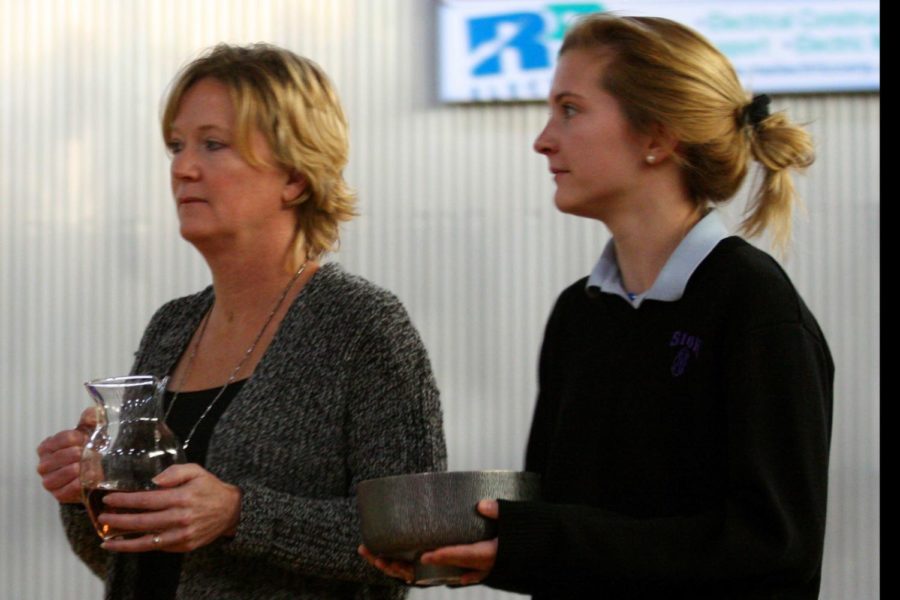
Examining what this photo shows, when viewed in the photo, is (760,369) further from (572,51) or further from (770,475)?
(572,51)

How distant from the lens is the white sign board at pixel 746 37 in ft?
9.75

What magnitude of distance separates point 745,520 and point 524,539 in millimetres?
198

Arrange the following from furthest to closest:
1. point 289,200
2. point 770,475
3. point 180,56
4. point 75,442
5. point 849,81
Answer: point 180,56 < point 849,81 < point 289,200 < point 75,442 < point 770,475

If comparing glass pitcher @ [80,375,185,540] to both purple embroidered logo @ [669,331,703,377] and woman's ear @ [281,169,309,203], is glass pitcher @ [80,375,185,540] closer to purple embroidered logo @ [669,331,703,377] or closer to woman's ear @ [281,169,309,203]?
woman's ear @ [281,169,309,203]

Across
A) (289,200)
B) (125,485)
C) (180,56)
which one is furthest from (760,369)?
(180,56)

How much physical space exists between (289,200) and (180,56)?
65.5 inches

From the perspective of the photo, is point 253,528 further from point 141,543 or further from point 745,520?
point 745,520

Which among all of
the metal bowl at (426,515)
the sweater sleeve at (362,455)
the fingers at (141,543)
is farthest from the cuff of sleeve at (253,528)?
the metal bowl at (426,515)

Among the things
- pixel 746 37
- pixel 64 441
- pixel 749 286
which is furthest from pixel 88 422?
pixel 746 37

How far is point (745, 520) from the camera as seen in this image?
1109 millimetres

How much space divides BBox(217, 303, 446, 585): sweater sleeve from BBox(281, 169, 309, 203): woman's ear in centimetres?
23

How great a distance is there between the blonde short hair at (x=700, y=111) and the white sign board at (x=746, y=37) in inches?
63.4

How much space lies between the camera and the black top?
1.56 meters

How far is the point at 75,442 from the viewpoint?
1.49 metres
